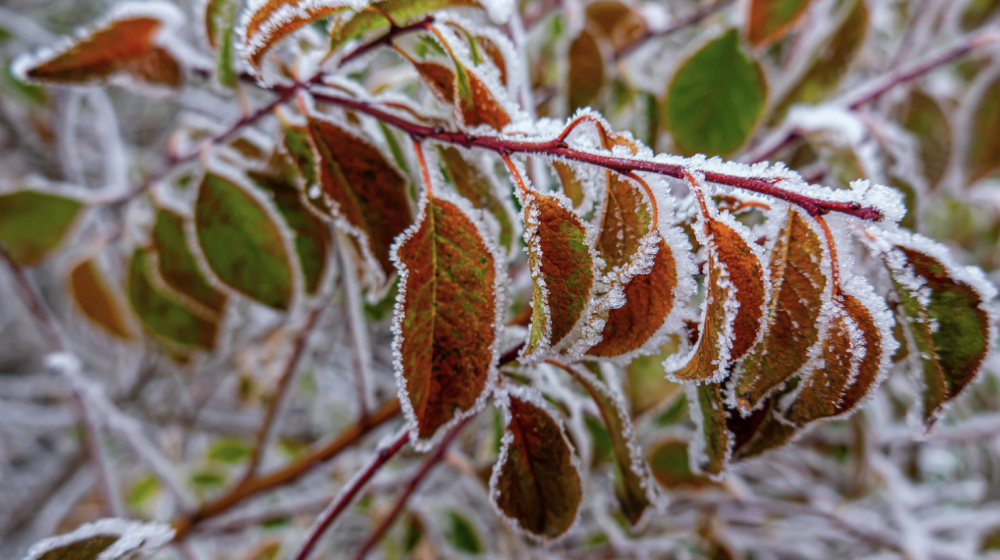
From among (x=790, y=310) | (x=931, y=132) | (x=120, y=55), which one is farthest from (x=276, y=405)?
(x=931, y=132)

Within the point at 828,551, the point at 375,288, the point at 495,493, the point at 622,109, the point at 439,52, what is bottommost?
the point at 828,551

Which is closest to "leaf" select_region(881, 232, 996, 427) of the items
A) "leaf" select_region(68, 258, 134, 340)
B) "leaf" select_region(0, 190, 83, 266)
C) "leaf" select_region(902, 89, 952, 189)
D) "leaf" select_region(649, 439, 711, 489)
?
"leaf" select_region(649, 439, 711, 489)

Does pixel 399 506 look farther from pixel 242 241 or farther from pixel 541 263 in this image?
pixel 541 263

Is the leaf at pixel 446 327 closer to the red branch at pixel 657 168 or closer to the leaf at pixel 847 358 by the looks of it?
the red branch at pixel 657 168

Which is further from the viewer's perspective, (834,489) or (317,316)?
(834,489)

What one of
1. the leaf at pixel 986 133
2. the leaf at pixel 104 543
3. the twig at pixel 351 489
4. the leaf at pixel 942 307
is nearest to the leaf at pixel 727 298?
the leaf at pixel 942 307

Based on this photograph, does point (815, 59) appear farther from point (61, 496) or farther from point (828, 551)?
point (61, 496)

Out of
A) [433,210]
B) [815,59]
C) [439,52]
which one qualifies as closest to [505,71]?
[439,52]
